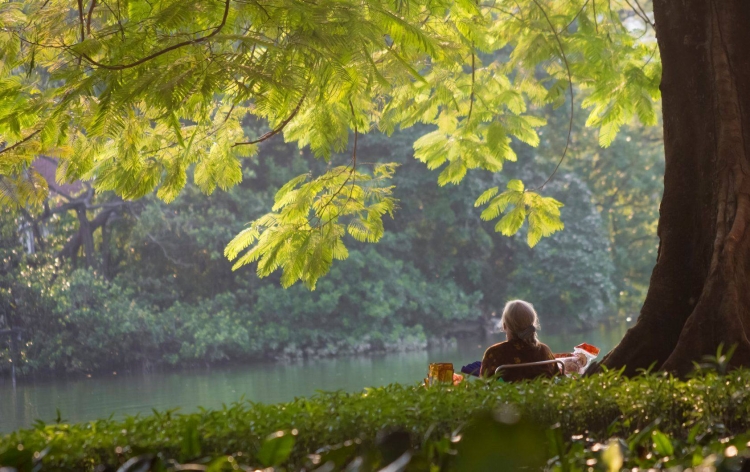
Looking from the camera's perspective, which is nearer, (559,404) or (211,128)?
(559,404)

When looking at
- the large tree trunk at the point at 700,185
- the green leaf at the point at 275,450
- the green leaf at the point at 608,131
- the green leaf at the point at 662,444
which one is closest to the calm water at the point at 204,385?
the green leaf at the point at 608,131

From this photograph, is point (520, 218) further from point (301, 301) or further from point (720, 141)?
point (301, 301)

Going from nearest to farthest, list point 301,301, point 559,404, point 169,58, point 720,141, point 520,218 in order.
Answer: point 559,404 < point 169,58 < point 720,141 < point 520,218 < point 301,301

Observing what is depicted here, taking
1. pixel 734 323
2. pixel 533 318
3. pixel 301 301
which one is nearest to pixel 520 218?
pixel 533 318

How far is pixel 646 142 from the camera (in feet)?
98.6

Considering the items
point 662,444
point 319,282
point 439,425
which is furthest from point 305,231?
point 319,282

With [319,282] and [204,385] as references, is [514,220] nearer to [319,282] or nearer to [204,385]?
[204,385]

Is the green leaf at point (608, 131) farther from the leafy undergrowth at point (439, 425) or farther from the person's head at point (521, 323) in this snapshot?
the leafy undergrowth at point (439, 425)

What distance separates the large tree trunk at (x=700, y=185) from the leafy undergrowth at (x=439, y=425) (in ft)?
3.62

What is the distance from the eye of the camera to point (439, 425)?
2844 mm

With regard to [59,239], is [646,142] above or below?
above

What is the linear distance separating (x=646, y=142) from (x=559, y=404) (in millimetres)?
28501

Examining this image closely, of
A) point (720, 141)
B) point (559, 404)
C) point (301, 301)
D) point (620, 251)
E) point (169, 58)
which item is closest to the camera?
Result: point (559, 404)

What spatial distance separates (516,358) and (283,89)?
7.49 feet
